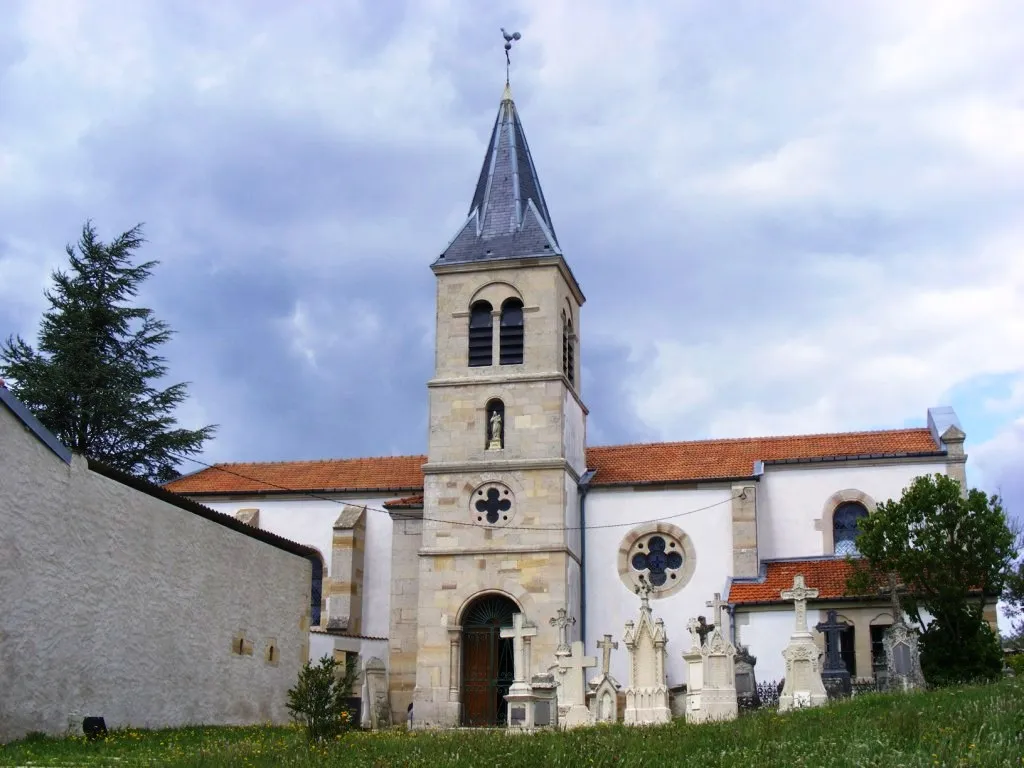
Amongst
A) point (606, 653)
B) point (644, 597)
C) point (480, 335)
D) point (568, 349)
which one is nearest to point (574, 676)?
point (606, 653)

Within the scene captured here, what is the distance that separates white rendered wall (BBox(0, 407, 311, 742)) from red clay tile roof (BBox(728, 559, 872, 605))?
11.7 metres

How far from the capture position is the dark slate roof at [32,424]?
1711 centimetres

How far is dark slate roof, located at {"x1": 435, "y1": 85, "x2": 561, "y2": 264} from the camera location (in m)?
33.9

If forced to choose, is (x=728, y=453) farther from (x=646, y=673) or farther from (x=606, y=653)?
(x=646, y=673)

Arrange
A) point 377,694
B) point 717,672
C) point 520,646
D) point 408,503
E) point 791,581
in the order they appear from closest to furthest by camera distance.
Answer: point 717,672
point 520,646
point 791,581
point 377,694
point 408,503

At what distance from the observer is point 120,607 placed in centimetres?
1975

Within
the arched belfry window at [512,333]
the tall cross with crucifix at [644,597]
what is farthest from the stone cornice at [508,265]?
the tall cross with crucifix at [644,597]

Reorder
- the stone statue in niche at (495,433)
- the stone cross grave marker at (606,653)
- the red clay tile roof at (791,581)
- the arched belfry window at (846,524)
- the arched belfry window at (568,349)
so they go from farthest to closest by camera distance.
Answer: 1. the arched belfry window at (568,349)
2. the stone statue in niche at (495,433)
3. the arched belfry window at (846,524)
4. the red clay tile roof at (791,581)
5. the stone cross grave marker at (606,653)

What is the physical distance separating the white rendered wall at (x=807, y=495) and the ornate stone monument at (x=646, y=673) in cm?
912

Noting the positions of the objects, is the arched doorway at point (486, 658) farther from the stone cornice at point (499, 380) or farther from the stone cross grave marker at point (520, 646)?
the stone cornice at point (499, 380)

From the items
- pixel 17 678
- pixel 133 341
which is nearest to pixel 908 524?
pixel 17 678

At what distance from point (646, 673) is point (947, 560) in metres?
7.83

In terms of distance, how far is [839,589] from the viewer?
96.4 feet

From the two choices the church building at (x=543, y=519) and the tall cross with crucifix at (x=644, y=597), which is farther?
the church building at (x=543, y=519)
